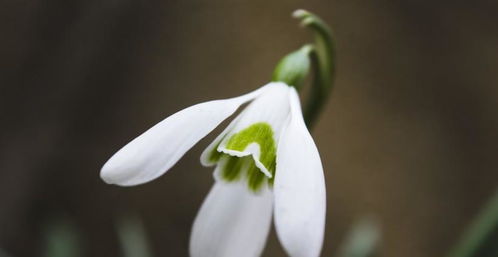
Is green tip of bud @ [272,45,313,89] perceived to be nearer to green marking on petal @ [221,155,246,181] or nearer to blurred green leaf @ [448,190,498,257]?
green marking on petal @ [221,155,246,181]

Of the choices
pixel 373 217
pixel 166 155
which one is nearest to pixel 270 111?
pixel 166 155

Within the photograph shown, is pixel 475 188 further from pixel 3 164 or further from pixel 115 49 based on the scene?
pixel 3 164

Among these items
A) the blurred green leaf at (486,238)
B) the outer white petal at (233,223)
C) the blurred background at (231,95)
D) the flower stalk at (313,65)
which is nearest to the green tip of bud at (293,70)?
the flower stalk at (313,65)

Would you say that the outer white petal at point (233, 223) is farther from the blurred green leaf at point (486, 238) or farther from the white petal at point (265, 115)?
the blurred green leaf at point (486, 238)

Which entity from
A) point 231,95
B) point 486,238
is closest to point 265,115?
point 486,238

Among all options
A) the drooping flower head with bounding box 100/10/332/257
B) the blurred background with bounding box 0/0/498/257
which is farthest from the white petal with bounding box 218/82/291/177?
the blurred background with bounding box 0/0/498/257

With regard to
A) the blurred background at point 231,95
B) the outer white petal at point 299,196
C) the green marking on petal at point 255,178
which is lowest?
the blurred background at point 231,95

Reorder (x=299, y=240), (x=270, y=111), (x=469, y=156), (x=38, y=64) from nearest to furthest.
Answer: (x=299, y=240) < (x=270, y=111) < (x=38, y=64) < (x=469, y=156)

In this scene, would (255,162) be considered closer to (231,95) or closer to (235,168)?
(235,168)
